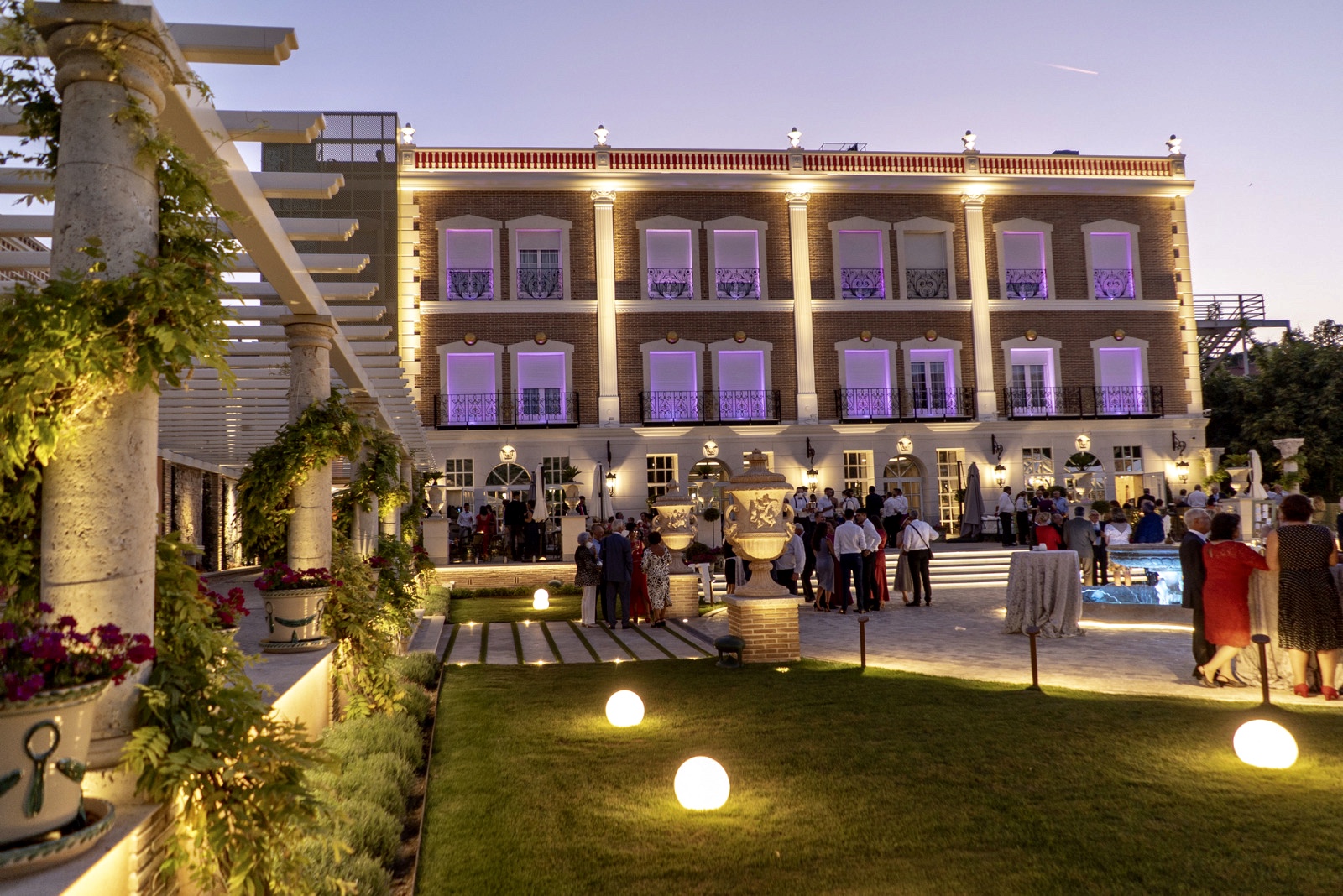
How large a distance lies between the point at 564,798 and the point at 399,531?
38.9ft

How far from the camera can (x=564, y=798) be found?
5516mm

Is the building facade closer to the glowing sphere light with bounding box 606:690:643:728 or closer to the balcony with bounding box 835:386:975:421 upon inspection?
the balcony with bounding box 835:386:975:421

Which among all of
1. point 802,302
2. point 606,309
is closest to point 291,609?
point 606,309

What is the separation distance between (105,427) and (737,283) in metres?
24.3

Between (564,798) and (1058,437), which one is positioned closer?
(564,798)

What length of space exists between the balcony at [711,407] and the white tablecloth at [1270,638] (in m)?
18.4

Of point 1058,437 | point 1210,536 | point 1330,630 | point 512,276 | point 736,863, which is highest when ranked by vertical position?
point 512,276

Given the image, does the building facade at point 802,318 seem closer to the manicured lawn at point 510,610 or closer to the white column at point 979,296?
the white column at point 979,296

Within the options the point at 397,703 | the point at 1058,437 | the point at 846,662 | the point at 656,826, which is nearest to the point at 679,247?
the point at 1058,437

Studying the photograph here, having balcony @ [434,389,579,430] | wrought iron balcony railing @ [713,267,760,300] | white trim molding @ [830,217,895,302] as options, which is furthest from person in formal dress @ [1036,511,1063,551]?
balcony @ [434,389,579,430]

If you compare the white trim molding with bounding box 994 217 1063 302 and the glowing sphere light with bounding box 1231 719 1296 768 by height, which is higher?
the white trim molding with bounding box 994 217 1063 302

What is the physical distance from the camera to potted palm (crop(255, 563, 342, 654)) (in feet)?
21.9

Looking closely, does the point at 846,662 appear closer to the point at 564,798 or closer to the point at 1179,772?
the point at 1179,772

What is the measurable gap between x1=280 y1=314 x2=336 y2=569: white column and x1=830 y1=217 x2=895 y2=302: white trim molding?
21.2 metres
